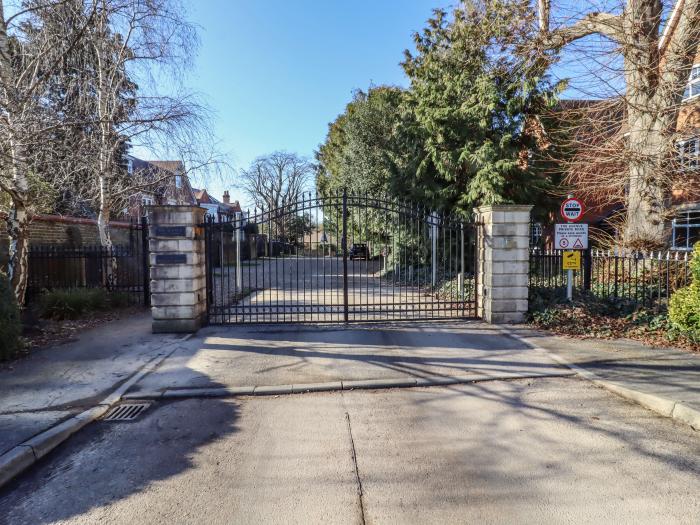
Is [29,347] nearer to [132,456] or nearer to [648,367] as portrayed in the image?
[132,456]

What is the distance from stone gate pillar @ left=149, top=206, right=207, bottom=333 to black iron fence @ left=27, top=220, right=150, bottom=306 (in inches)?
138

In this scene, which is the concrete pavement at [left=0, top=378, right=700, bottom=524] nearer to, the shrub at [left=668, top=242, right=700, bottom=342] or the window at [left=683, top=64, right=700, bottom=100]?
the shrub at [left=668, top=242, right=700, bottom=342]

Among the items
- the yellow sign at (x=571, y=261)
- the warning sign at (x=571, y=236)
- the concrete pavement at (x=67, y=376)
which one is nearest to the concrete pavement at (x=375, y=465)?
the concrete pavement at (x=67, y=376)

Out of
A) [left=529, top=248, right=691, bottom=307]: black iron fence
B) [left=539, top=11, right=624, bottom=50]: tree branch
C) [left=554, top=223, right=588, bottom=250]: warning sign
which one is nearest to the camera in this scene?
[left=529, top=248, right=691, bottom=307]: black iron fence

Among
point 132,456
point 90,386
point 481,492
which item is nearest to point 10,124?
point 90,386

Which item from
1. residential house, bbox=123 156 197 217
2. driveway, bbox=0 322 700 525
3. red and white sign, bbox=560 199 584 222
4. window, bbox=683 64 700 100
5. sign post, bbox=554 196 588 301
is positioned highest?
window, bbox=683 64 700 100

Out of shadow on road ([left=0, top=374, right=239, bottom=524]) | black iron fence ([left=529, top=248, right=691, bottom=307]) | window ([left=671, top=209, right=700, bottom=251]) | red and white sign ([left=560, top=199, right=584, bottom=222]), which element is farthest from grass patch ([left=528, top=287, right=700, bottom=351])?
window ([left=671, top=209, right=700, bottom=251])

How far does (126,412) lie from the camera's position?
4.64 m

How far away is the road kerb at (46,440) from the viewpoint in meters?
3.40

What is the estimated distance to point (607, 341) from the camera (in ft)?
23.5

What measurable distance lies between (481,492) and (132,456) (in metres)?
2.95

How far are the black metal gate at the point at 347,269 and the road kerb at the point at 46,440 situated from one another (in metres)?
2.96

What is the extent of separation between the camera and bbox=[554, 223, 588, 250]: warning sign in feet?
28.2

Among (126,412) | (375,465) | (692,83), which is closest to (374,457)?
(375,465)
